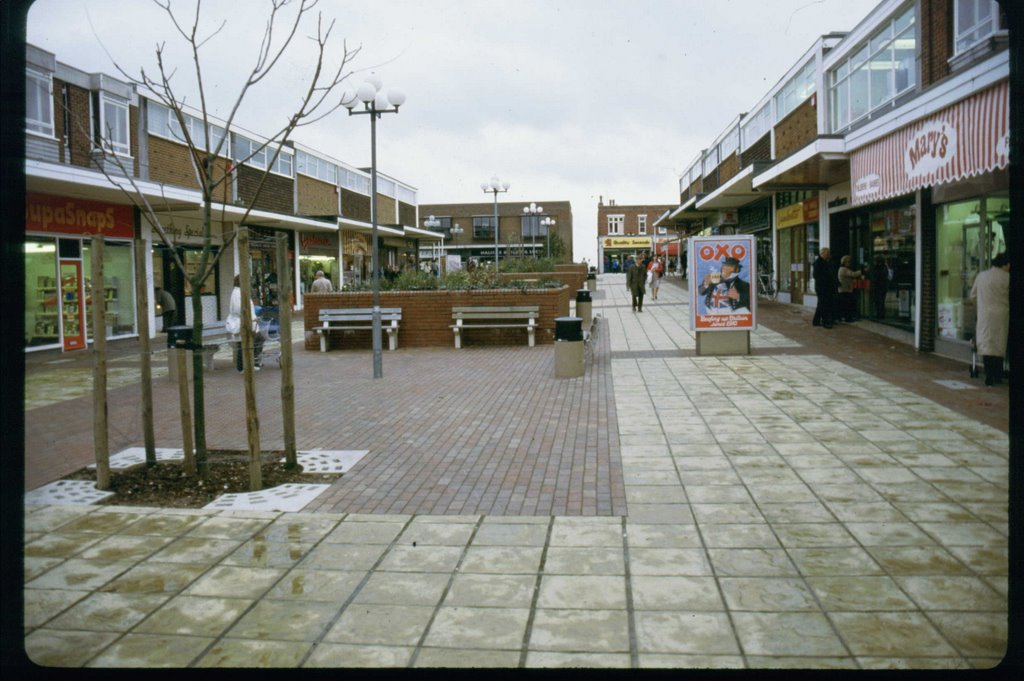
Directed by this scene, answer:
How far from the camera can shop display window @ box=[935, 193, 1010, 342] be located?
442 inches

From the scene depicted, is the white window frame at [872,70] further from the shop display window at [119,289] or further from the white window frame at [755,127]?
the shop display window at [119,289]

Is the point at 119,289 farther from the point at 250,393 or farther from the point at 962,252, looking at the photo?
the point at 962,252

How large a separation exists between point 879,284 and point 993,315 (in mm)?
7428

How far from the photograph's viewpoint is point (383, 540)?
16.0 feet

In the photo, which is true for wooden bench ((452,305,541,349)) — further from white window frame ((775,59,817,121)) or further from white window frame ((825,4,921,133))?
white window frame ((775,59,817,121))

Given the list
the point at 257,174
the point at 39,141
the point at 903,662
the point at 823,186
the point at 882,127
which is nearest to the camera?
the point at 903,662

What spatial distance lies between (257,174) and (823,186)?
814 inches

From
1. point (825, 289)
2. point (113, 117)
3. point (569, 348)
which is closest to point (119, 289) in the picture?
point (113, 117)

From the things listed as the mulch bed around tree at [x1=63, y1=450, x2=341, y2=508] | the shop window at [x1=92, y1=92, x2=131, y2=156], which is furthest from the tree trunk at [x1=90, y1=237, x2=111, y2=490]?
the shop window at [x1=92, y1=92, x2=131, y2=156]

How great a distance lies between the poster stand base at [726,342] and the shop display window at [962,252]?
312cm

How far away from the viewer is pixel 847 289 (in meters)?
17.8

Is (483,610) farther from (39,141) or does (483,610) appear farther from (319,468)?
(39,141)

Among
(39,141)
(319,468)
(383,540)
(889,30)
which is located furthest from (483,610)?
(39,141)

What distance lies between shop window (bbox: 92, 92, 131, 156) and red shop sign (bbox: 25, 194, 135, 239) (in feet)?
5.25
